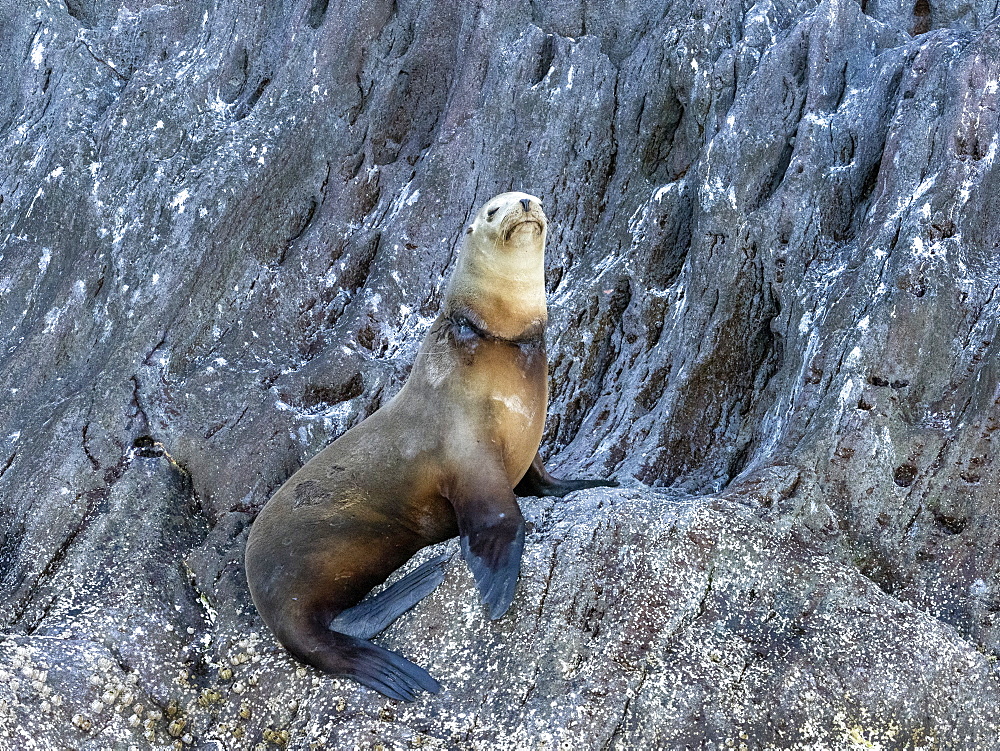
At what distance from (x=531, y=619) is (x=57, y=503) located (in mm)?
2855

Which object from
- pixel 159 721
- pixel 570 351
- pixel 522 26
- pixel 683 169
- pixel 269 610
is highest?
pixel 522 26

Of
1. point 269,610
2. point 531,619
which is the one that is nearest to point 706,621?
point 531,619

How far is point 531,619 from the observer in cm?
428

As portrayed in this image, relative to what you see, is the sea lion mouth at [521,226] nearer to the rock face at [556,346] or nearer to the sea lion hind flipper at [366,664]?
the rock face at [556,346]

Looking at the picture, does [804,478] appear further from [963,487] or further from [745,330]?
[745,330]

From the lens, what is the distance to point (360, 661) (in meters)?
4.33

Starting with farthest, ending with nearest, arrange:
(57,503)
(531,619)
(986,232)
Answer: (57,503) → (986,232) → (531,619)

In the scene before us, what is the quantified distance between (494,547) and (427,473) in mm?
613

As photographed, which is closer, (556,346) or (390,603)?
(390,603)

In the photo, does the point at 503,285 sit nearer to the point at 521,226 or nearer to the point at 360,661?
the point at 521,226

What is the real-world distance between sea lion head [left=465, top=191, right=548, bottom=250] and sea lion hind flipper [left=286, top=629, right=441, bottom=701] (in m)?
1.88

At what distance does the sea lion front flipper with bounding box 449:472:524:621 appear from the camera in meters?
4.22

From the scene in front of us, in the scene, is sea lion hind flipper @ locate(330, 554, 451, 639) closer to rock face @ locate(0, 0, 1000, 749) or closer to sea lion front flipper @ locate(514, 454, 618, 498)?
rock face @ locate(0, 0, 1000, 749)

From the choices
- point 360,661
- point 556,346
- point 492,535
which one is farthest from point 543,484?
point 360,661
